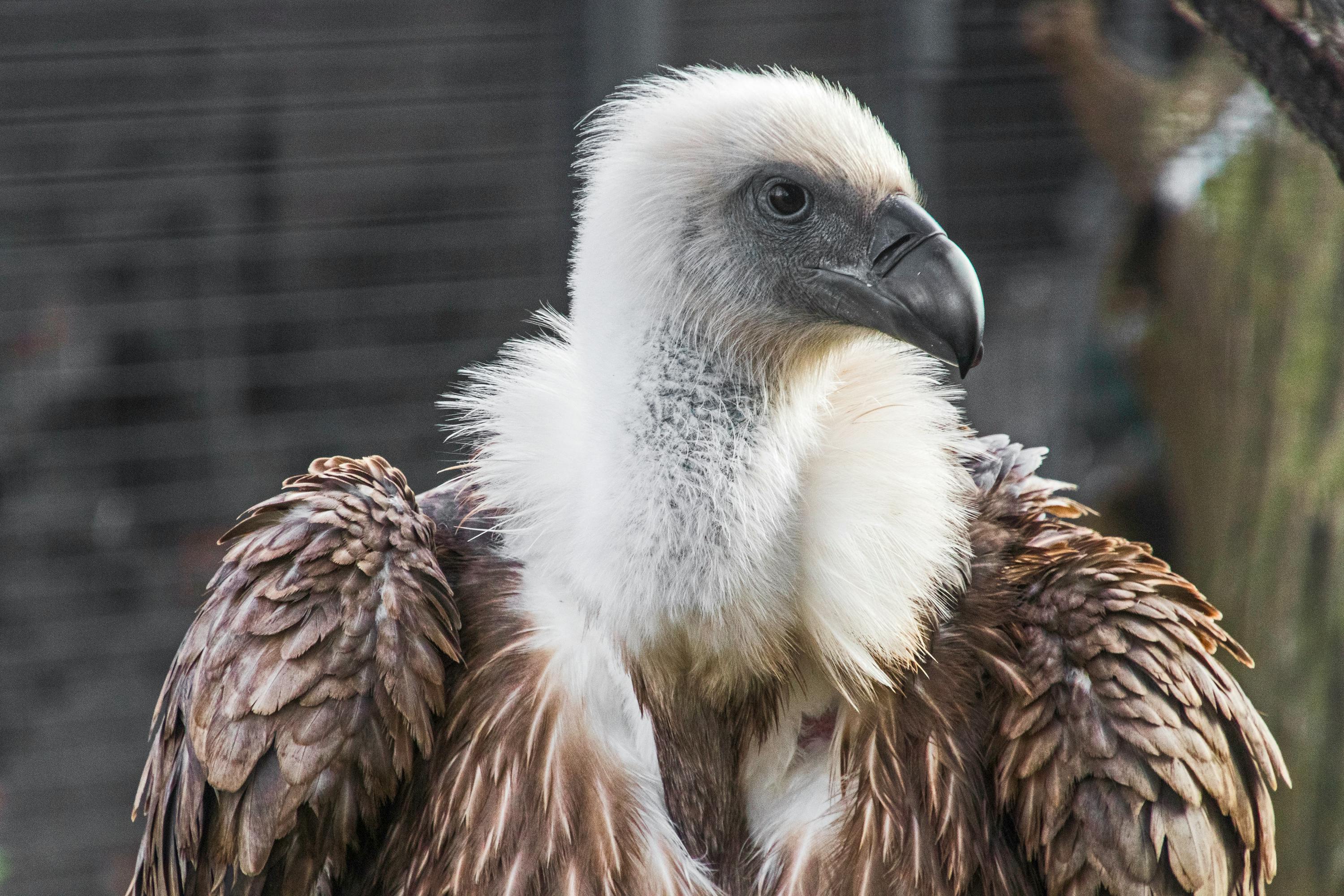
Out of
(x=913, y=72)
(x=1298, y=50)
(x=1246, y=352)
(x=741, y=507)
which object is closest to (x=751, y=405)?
(x=741, y=507)

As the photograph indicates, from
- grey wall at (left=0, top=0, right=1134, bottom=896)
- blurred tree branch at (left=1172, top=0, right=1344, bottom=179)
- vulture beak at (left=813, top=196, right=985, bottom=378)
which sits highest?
blurred tree branch at (left=1172, top=0, right=1344, bottom=179)

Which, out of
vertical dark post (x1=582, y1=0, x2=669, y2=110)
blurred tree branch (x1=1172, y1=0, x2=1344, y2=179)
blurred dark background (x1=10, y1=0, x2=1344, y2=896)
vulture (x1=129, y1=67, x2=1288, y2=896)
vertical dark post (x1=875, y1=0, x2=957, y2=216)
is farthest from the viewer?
blurred dark background (x1=10, y1=0, x2=1344, y2=896)

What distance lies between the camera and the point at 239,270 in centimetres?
421

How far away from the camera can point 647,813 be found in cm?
170

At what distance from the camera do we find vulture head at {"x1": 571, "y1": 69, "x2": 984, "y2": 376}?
66.0 inches

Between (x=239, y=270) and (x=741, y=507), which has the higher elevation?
(x=741, y=507)

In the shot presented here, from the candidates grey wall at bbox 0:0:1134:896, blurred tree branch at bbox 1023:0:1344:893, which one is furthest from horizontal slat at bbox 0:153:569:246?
blurred tree branch at bbox 1023:0:1344:893

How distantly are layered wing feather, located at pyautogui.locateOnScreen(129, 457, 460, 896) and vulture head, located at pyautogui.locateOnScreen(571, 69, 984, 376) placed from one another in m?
0.40

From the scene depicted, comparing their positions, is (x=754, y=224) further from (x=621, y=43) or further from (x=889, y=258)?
(x=621, y=43)

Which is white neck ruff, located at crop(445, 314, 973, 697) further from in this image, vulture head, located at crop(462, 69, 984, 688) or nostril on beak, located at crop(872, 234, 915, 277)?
nostril on beak, located at crop(872, 234, 915, 277)

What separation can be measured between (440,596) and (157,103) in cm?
281

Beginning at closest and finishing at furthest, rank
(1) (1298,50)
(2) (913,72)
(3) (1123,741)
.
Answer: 1. (1) (1298,50)
2. (3) (1123,741)
3. (2) (913,72)

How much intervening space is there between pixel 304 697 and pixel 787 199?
2.66ft

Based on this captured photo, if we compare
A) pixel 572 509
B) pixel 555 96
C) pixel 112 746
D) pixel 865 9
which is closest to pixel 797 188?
pixel 572 509
